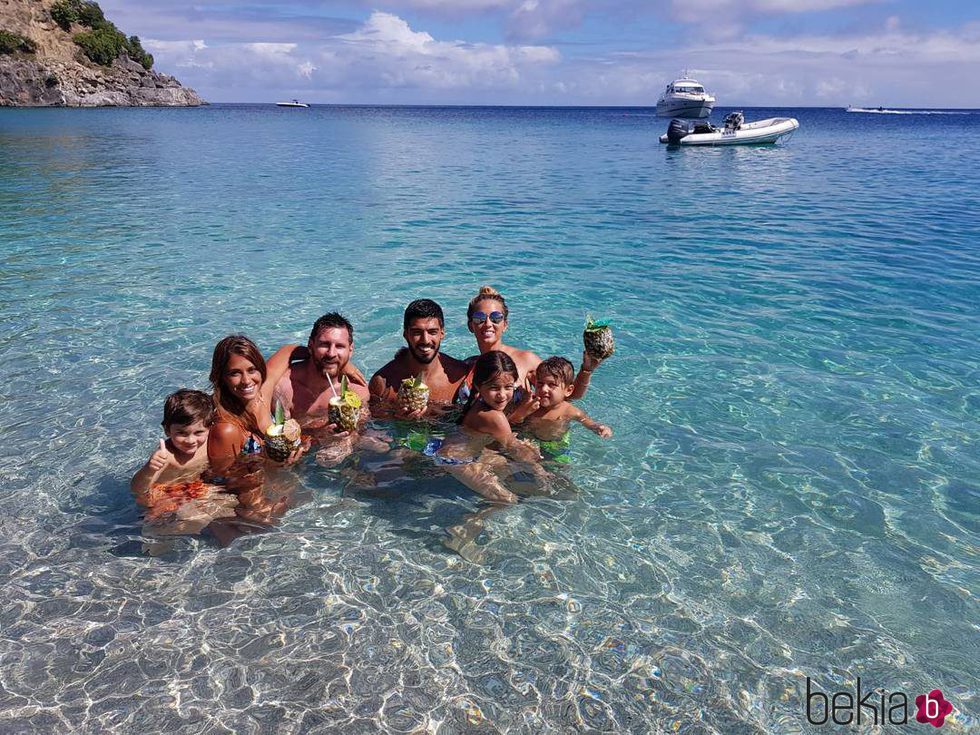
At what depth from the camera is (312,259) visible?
1254 cm

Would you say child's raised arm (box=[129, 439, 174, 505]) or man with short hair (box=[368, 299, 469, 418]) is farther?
man with short hair (box=[368, 299, 469, 418])

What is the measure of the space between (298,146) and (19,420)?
36.8 meters

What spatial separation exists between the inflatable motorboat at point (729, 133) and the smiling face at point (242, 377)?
38077mm

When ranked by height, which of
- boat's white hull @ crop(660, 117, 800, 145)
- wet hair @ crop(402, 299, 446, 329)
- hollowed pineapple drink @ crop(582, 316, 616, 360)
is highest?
boat's white hull @ crop(660, 117, 800, 145)

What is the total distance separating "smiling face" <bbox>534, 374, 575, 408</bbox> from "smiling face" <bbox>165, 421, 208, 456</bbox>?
2314mm

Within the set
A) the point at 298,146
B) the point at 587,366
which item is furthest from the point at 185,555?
the point at 298,146

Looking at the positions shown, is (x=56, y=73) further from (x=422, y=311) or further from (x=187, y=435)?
(x=187, y=435)

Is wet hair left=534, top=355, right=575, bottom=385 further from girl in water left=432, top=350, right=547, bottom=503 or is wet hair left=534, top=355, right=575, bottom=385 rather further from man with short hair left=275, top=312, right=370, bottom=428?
man with short hair left=275, top=312, right=370, bottom=428

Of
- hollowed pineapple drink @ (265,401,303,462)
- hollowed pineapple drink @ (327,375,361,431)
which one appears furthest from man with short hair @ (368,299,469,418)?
hollowed pineapple drink @ (265,401,303,462)

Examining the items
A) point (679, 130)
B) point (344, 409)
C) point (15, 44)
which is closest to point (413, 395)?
point (344, 409)

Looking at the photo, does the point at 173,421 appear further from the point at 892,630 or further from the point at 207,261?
the point at 207,261

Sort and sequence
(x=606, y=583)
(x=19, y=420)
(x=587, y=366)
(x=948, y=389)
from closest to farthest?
(x=606, y=583) → (x=587, y=366) → (x=19, y=420) → (x=948, y=389)

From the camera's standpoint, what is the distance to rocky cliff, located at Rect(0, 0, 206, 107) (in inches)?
2881

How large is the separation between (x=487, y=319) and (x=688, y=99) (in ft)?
225
